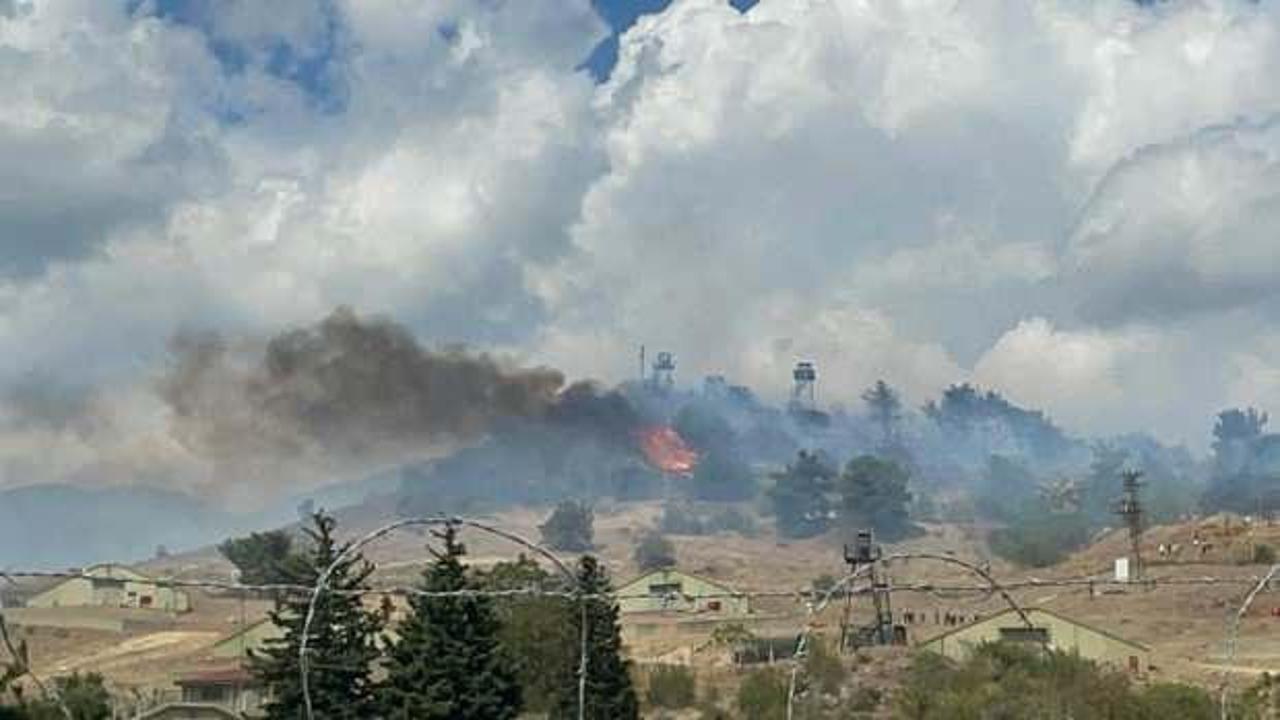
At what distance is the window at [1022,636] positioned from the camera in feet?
189

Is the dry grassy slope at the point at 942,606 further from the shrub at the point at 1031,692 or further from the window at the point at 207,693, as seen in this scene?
the window at the point at 207,693

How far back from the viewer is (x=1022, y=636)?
202 ft

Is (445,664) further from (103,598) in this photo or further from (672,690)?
(103,598)

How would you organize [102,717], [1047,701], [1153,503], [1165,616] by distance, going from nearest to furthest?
[102,717], [1047,701], [1165,616], [1153,503]

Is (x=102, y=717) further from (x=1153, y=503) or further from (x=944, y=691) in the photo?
(x=1153, y=503)

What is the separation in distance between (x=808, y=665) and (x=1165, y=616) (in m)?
25.9

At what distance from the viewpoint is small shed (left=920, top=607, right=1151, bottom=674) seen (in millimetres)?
60344

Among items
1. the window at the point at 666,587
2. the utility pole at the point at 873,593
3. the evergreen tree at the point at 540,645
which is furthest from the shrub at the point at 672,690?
the window at the point at 666,587

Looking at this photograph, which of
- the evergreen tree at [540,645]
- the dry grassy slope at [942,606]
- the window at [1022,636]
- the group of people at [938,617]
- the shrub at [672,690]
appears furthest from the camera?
the group of people at [938,617]

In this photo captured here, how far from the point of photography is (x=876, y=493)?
504ft

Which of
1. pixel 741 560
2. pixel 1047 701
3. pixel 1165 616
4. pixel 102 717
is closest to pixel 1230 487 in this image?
pixel 741 560

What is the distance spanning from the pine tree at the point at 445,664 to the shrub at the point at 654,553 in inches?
3435

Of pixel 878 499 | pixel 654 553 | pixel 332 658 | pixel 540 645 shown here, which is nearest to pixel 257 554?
pixel 654 553

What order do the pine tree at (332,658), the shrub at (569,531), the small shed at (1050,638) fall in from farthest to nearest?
the shrub at (569,531)
the small shed at (1050,638)
the pine tree at (332,658)
